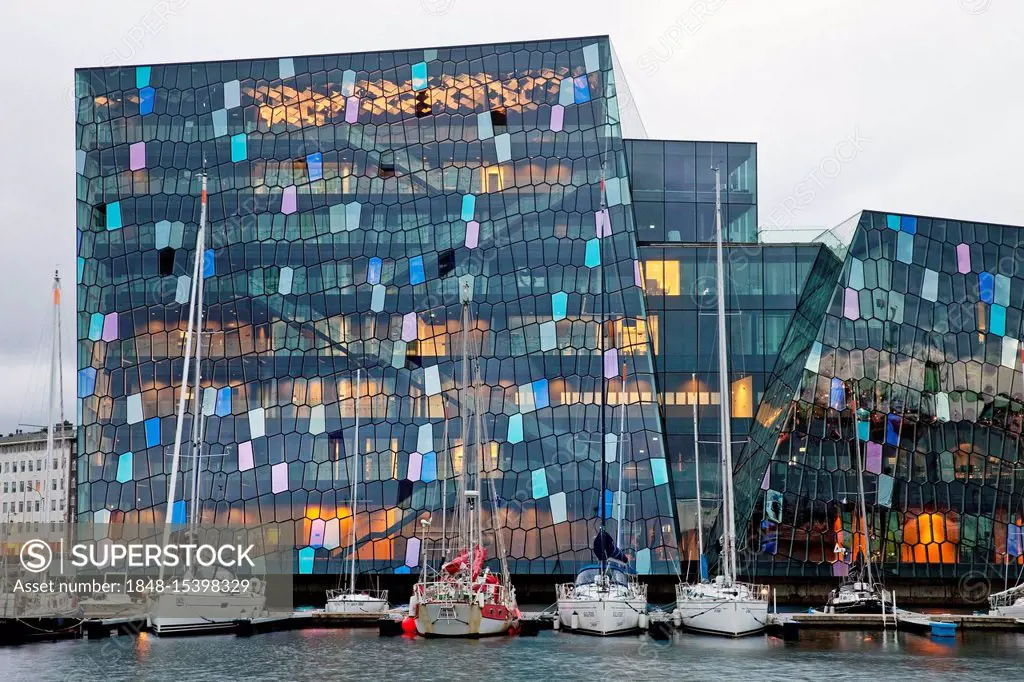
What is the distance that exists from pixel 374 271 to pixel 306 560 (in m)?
12.6

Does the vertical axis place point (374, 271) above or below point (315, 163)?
below

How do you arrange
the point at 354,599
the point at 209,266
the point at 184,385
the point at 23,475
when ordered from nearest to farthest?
the point at 184,385
the point at 354,599
the point at 209,266
the point at 23,475

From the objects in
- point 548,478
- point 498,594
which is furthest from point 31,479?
point 498,594

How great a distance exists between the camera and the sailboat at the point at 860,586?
2032 inches

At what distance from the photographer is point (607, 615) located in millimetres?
45375

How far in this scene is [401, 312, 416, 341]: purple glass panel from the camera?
200 feet

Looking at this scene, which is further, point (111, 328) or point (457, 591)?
point (111, 328)

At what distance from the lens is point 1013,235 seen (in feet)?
203

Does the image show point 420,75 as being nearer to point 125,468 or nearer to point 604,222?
point 604,222

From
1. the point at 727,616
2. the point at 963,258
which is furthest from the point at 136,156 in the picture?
the point at 963,258

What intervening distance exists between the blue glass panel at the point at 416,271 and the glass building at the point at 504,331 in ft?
0.27

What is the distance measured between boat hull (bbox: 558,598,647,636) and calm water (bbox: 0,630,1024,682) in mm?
639

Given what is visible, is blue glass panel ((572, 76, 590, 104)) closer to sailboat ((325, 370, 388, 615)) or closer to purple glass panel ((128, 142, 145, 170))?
sailboat ((325, 370, 388, 615))

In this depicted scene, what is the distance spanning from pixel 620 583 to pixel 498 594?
4.27 metres
